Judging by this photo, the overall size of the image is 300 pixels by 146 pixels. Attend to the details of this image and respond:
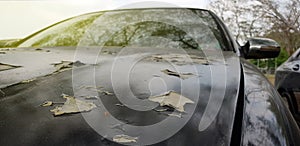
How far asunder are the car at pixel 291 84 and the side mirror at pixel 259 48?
0.87 metres

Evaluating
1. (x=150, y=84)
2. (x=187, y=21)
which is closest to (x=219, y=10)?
(x=187, y=21)

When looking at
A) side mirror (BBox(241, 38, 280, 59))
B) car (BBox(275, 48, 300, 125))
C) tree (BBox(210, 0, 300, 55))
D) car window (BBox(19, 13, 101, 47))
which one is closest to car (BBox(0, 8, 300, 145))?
car window (BBox(19, 13, 101, 47))

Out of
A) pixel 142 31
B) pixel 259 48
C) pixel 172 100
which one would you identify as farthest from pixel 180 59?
pixel 259 48

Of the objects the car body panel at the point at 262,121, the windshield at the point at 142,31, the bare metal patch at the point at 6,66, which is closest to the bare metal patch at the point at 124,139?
the car body panel at the point at 262,121

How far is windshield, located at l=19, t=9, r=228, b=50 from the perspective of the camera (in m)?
1.75

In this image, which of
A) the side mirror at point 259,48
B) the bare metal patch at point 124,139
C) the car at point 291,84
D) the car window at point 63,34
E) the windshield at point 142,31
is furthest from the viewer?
the car at point 291,84

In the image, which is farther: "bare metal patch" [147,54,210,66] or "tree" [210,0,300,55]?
"tree" [210,0,300,55]

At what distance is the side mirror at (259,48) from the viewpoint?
2132mm

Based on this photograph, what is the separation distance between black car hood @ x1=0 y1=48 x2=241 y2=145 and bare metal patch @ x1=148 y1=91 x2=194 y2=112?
13 mm

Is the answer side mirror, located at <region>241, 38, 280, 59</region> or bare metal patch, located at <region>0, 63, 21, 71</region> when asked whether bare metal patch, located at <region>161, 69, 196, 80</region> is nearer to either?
bare metal patch, located at <region>0, 63, 21, 71</region>

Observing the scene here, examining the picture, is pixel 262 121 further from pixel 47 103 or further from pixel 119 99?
pixel 47 103

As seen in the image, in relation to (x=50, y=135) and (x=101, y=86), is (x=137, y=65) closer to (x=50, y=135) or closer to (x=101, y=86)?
(x=101, y=86)

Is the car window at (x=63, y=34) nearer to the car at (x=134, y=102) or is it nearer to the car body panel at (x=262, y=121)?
the car at (x=134, y=102)

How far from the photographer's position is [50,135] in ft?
2.14
